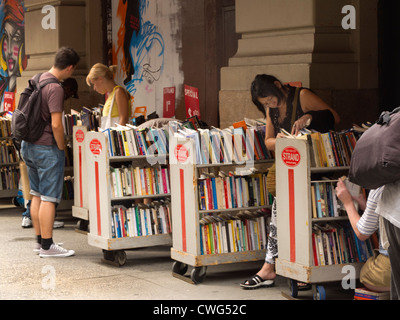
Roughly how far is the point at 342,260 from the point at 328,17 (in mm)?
3302

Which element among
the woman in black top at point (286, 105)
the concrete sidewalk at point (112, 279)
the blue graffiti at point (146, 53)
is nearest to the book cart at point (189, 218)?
the concrete sidewalk at point (112, 279)

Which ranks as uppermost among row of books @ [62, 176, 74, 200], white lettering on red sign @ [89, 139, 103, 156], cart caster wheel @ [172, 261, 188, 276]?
white lettering on red sign @ [89, 139, 103, 156]

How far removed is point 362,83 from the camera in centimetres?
877

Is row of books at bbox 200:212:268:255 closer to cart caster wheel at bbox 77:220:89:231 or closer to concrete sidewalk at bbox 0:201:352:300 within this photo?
concrete sidewalk at bbox 0:201:352:300

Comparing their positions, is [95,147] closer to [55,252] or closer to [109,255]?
[109,255]

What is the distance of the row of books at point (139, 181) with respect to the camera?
25.4 ft

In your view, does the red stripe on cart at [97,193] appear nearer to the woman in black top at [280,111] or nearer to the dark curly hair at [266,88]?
the woman in black top at [280,111]

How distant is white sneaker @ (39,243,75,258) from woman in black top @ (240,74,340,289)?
2.34 meters

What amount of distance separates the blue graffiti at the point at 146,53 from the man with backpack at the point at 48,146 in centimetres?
400

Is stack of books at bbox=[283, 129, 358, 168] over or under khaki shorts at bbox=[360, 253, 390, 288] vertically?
over

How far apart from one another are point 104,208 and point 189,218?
3.77 feet

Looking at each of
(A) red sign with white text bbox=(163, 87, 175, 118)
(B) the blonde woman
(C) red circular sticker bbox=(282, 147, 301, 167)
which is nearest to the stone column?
(B) the blonde woman

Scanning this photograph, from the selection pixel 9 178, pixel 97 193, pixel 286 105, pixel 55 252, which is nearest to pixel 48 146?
pixel 97 193

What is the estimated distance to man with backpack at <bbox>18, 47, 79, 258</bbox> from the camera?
7.98 metres
